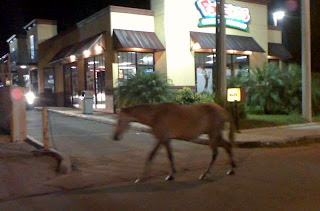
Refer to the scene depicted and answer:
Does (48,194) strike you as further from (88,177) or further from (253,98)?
(253,98)

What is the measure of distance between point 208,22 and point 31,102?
1484 cm

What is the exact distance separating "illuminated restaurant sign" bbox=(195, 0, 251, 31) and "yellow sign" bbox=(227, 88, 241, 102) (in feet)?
33.7

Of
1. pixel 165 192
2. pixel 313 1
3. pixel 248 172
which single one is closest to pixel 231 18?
pixel 313 1

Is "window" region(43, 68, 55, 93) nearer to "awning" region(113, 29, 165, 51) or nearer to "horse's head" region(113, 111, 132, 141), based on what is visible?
"awning" region(113, 29, 165, 51)

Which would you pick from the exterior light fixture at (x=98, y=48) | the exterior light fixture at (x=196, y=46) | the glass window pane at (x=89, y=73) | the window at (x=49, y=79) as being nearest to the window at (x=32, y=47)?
the window at (x=49, y=79)

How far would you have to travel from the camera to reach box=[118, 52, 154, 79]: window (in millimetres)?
23266

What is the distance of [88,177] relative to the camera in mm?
8555

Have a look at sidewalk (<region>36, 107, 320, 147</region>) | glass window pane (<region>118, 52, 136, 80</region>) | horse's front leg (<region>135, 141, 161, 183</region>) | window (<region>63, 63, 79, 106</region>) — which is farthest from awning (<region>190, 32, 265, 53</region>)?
horse's front leg (<region>135, 141, 161, 183</region>)

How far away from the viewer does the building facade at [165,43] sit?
2294cm

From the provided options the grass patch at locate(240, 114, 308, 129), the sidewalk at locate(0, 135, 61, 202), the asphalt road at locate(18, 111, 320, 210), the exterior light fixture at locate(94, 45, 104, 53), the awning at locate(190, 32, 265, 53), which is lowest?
the asphalt road at locate(18, 111, 320, 210)

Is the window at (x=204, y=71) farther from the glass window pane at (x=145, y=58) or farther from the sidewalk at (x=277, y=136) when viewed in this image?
the sidewalk at (x=277, y=136)

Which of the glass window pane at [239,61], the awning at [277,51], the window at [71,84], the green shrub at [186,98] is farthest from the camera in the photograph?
the window at [71,84]

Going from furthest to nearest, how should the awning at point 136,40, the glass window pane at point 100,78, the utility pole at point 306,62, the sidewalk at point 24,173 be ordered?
the glass window pane at point 100,78 → the awning at point 136,40 → the utility pole at point 306,62 → the sidewalk at point 24,173

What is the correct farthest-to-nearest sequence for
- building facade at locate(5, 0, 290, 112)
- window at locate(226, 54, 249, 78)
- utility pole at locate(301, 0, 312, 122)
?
window at locate(226, 54, 249, 78), building facade at locate(5, 0, 290, 112), utility pole at locate(301, 0, 312, 122)
